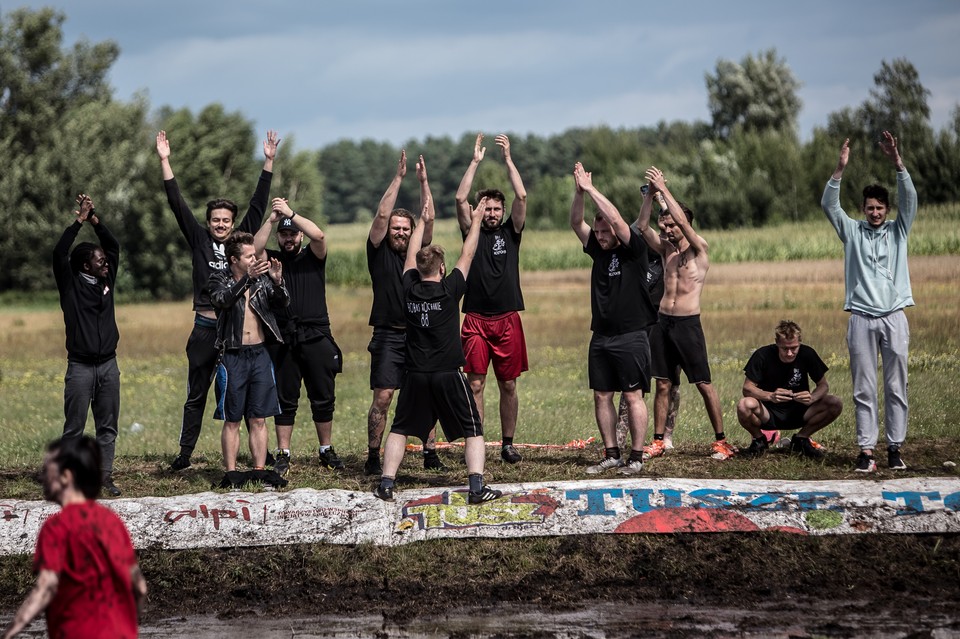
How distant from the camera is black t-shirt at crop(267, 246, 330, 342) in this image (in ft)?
32.8

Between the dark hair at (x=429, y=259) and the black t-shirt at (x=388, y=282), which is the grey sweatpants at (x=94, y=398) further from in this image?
the dark hair at (x=429, y=259)

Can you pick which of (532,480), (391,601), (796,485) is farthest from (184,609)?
(796,485)

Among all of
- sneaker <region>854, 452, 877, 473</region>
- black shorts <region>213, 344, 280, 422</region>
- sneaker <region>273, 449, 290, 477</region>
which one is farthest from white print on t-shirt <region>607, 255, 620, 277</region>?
sneaker <region>273, 449, 290, 477</region>

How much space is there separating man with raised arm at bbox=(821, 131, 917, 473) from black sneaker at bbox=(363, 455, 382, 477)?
13.8 feet

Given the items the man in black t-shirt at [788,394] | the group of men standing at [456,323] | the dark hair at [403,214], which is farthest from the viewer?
the man in black t-shirt at [788,394]

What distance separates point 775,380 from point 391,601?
445cm

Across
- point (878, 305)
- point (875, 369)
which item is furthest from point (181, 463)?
point (878, 305)

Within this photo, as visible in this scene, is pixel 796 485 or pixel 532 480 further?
pixel 532 480

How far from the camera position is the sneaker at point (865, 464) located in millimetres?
9500

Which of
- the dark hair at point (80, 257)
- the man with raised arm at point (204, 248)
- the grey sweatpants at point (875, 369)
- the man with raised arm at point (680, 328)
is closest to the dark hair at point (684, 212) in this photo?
the man with raised arm at point (680, 328)

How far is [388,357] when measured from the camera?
9.89 m

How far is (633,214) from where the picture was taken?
34.9 m

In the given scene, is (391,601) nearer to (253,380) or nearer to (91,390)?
(253,380)

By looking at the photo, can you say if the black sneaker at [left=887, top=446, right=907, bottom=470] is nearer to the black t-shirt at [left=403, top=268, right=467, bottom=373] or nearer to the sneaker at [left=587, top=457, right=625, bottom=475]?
the sneaker at [left=587, top=457, right=625, bottom=475]
